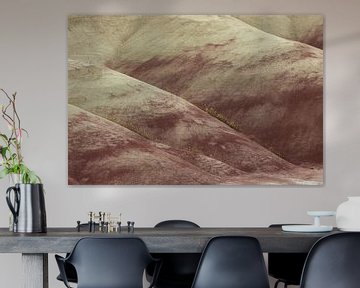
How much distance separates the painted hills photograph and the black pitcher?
2.01m

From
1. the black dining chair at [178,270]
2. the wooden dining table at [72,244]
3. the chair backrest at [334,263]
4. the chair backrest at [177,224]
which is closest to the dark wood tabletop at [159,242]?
the wooden dining table at [72,244]

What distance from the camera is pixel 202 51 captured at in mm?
5922

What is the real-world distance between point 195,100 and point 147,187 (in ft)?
2.64

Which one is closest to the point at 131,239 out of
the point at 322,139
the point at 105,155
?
the point at 105,155

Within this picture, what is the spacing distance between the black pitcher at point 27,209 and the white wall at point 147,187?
2.00 metres

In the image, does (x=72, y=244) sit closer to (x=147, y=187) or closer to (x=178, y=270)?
(x=178, y=270)

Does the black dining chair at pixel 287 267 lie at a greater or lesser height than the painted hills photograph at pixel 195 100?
lesser

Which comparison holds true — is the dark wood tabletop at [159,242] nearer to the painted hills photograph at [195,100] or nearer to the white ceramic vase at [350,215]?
the white ceramic vase at [350,215]

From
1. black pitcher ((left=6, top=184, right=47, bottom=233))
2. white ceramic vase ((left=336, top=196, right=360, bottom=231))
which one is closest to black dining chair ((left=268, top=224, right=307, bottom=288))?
white ceramic vase ((left=336, top=196, right=360, bottom=231))

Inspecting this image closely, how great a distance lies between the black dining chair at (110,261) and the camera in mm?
3514

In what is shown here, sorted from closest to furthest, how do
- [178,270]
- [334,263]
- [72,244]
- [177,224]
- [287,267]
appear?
[334,263]
[72,244]
[178,270]
[287,267]
[177,224]

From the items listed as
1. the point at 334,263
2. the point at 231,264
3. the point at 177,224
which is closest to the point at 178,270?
the point at 177,224

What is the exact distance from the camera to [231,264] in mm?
3588

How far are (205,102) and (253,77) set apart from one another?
45 centimetres
